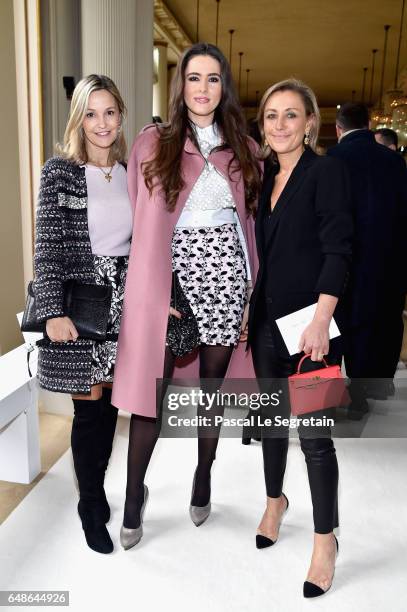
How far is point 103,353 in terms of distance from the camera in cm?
190

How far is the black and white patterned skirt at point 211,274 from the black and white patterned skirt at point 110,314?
0.63 ft

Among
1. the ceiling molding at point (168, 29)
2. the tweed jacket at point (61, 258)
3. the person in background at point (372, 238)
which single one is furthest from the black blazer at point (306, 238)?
the ceiling molding at point (168, 29)

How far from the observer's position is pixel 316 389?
1.65 m

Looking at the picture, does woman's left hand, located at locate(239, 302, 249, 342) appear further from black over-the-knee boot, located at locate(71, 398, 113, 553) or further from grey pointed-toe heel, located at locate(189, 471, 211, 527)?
grey pointed-toe heel, located at locate(189, 471, 211, 527)

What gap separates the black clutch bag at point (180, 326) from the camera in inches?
74.0

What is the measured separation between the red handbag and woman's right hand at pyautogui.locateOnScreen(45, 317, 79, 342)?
71cm

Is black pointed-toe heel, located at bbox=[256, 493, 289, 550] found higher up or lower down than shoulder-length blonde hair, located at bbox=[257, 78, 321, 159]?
lower down

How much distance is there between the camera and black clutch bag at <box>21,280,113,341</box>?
1789 mm

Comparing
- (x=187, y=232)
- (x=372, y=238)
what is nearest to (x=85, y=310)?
(x=187, y=232)

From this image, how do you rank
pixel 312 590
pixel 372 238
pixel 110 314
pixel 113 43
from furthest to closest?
pixel 113 43 → pixel 372 238 → pixel 110 314 → pixel 312 590

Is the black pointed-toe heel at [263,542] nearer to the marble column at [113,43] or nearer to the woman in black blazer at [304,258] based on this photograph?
the woman in black blazer at [304,258]

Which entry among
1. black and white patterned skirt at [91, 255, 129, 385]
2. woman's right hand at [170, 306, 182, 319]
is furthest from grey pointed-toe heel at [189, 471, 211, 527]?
woman's right hand at [170, 306, 182, 319]

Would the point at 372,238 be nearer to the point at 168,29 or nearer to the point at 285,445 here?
the point at 285,445

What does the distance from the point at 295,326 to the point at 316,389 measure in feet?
0.65
